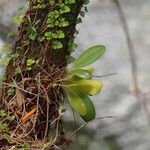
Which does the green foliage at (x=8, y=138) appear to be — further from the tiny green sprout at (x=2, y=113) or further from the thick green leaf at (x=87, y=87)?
the thick green leaf at (x=87, y=87)

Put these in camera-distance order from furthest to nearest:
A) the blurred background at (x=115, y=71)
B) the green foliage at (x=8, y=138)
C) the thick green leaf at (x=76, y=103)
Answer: the blurred background at (x=115, y=71), the thick green leaf at (x=76, y=103), the green foliage at (x=8, y=138)

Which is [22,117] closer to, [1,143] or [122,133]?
[1,143]

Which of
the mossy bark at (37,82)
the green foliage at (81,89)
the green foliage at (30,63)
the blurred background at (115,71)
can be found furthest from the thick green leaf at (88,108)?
the blurred background at (115,71)

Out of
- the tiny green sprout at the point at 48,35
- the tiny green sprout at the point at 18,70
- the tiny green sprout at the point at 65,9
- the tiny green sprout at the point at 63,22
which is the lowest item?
the tiny green sprout at the point at 18,70

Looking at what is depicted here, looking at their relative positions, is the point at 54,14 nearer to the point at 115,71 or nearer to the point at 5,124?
the point at 5,124

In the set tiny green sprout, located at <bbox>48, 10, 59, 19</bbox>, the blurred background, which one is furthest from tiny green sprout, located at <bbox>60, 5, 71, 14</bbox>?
the blurred background

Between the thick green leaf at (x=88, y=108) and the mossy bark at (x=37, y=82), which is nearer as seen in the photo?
the mossy bark at (x=37, y=82)
